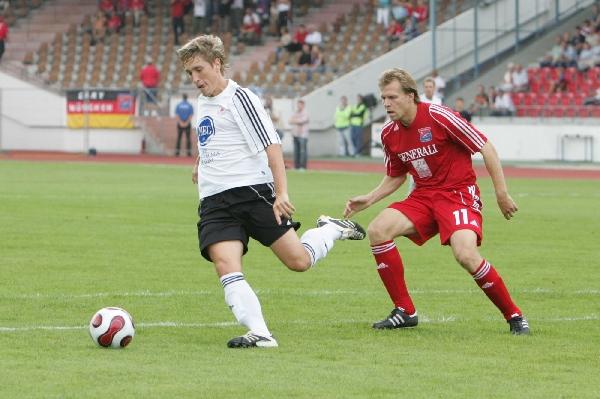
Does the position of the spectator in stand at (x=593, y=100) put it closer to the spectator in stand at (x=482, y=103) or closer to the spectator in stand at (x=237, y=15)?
the spectator in stand at (x=482, y=103)

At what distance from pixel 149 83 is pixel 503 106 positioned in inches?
460

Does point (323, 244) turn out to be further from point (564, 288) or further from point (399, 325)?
point (564, 288)

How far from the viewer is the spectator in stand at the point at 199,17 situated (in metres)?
48.0

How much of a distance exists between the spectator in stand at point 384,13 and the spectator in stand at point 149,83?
742 cm

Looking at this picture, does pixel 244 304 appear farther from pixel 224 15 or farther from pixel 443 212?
pixel 224 15

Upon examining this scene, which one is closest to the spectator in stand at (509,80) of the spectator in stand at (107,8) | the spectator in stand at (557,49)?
the spectator in stand at (557,49)

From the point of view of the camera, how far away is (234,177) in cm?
895

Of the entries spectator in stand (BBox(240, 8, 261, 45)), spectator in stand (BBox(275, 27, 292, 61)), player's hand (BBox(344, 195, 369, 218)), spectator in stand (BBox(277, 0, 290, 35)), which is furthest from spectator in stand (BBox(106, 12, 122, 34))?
player's hand (BBox(344, 195, 369, 218))

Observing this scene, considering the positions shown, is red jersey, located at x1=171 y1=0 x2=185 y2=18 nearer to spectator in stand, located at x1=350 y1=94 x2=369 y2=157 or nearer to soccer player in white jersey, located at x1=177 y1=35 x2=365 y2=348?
spectator in stand, located at x1=350 y1=94 x2=369 y2=157

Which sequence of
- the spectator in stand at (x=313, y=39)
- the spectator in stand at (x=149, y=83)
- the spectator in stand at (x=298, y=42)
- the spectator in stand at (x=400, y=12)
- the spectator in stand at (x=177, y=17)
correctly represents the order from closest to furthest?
the spectator in stand at (x=149, y=83) → the spectator in stand at (x=400, y=12) → the spectator in stand at (x=313, y=39) → the spectator in stand at (x=298, y=42) → the spectator in stand at (x=177, y=17)

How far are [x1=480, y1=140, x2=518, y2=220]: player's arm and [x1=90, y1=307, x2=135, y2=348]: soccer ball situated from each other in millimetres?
2621

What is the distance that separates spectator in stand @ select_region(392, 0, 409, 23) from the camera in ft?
146

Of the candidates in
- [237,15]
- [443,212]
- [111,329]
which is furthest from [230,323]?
[237,15]

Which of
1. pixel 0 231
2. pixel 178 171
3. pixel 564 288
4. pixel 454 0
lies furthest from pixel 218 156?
pixel 454 0
